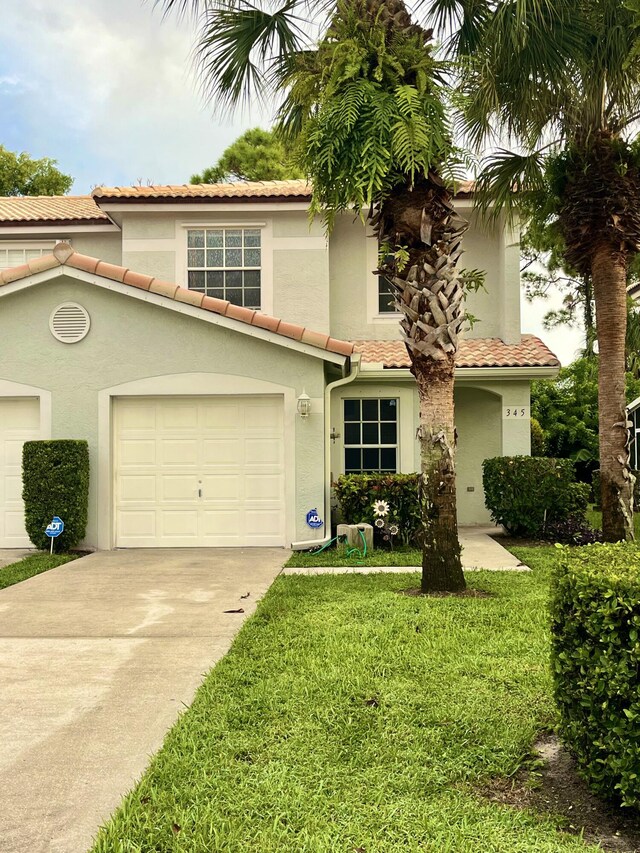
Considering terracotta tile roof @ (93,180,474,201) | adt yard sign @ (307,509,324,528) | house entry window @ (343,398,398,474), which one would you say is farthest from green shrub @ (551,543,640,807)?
terracotta tile roof @ (93,180,474,201)

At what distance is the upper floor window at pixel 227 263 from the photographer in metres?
15.2

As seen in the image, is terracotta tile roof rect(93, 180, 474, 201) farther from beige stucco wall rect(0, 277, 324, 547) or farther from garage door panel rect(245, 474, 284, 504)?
garage door panel rect(245, 474, 284, 504)

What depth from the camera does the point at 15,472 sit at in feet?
39.9

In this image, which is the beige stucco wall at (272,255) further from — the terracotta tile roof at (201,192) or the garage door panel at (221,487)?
the garage door panel at (221,487)

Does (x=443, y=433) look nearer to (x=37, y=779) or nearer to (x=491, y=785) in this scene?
(x=491, y=785)

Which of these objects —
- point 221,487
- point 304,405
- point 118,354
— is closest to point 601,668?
point 304,405

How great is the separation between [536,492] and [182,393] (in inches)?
253

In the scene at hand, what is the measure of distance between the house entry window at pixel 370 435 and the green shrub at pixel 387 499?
2.56m

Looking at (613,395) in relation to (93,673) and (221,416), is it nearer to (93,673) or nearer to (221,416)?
(221,416)

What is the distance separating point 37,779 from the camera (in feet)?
12.6

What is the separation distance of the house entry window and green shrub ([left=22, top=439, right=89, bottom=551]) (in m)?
5.68

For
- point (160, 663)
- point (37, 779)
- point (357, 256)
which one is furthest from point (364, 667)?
point (357, 256)

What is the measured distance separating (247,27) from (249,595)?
278 inches

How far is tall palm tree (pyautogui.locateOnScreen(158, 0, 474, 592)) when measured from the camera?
7.30 meters
